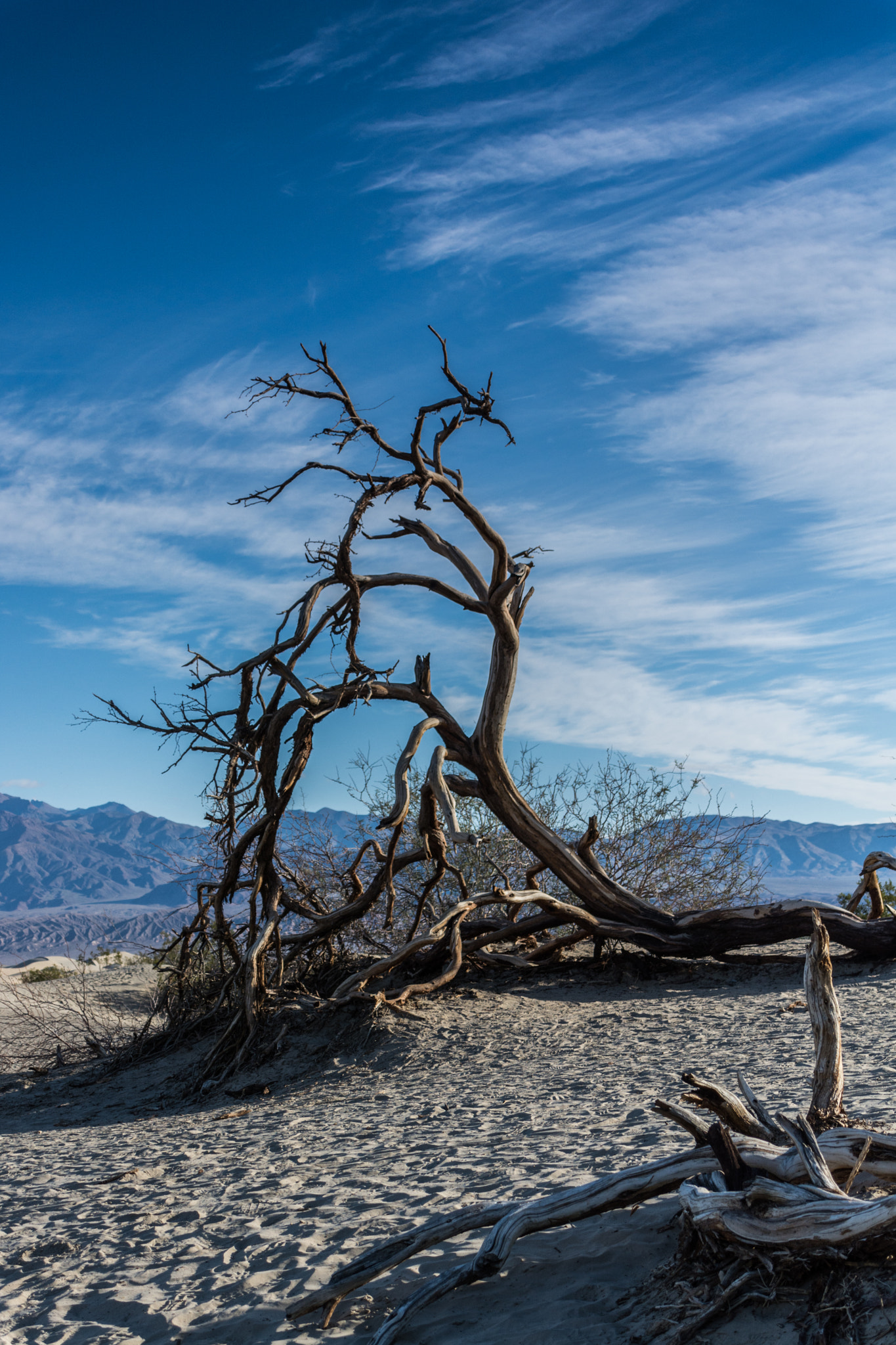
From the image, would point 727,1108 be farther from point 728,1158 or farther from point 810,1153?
point 810,1153

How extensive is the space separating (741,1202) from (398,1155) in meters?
2.98

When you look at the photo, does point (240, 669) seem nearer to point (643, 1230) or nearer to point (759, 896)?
point (643, 1230)

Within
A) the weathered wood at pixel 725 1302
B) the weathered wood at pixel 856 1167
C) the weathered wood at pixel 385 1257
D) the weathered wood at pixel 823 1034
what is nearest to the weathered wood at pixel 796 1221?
the weathered wood at pixel 725 1302

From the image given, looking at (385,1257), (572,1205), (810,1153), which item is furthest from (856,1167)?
(385,1257)

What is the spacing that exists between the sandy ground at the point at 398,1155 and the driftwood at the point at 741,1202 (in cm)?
13

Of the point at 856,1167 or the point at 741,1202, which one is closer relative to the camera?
the point at 741,1202


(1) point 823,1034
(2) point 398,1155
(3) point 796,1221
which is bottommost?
(2) point 398,1155

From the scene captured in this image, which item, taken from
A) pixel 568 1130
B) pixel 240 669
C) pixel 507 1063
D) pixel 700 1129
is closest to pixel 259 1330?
pixel 700 1129

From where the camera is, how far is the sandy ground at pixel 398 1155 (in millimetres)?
3387

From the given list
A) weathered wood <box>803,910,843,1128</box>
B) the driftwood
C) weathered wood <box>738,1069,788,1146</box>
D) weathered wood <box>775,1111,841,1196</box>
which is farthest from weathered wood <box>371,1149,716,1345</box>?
weathered wood <box>803,910,843,1128</box>

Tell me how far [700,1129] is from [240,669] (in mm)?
6626

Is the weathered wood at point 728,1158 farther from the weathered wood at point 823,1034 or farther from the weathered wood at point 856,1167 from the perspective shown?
the weathered wood at point 823,1034

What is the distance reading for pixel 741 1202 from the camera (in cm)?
289

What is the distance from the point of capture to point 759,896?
14.2 meters
